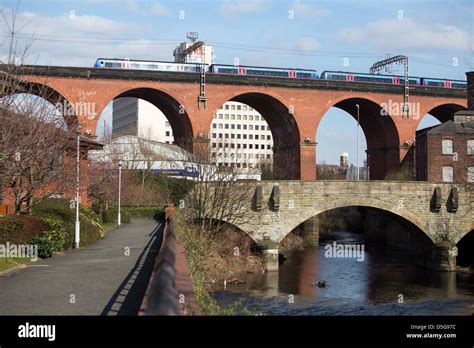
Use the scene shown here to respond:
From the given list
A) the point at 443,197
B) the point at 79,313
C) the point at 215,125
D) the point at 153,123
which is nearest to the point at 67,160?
the point at 79,313

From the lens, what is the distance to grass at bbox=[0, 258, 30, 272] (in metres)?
16.6

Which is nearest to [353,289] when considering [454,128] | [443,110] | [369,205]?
[369,205]

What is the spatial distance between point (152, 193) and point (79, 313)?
39.5 m

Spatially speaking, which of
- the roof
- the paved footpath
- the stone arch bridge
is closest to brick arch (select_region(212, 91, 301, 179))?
the roof

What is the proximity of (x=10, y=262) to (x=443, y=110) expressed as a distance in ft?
174

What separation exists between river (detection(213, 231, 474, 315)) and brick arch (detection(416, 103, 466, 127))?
2126 centimetres

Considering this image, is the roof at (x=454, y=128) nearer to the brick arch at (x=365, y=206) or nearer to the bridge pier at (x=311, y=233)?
the bridge pier at (x=311, y=233)

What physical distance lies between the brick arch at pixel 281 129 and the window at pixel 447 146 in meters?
12.5

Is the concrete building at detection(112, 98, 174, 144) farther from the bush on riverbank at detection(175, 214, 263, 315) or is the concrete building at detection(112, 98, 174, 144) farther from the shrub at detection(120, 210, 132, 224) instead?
the bush on riverbank at detection(175, 214, 263, 315)

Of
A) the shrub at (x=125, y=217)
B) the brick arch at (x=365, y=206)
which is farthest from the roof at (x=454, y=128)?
the shrub at (x=125, y=217)

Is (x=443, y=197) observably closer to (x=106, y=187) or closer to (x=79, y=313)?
(x=106, y=187)

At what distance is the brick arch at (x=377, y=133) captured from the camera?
56.5 m

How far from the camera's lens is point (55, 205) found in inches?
Result: 1079
